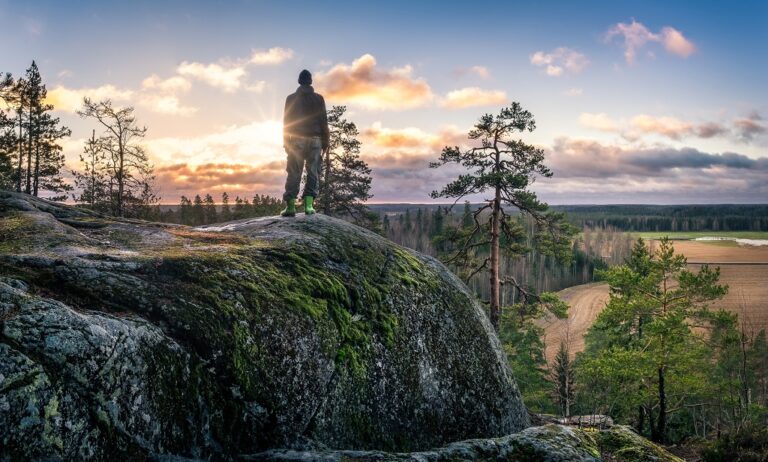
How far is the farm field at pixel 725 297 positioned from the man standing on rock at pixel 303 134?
29.4 metres

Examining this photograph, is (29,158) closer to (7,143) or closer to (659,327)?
(7,143)

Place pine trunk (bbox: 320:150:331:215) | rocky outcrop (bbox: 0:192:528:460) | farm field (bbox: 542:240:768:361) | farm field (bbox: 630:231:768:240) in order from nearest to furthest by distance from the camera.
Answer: rocky outcrop (bbox: 0:192:528:460)
pine trunk (bbox: 320:150:331:215)
farm field (bbox: 542:240:768:361)
farm field (bbox: 630:231:768:240)

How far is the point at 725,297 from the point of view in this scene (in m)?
84.6

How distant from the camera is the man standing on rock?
8.59 meters

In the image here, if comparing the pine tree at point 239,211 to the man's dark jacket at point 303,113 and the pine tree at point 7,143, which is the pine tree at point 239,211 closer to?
the pine tree at point 7,143

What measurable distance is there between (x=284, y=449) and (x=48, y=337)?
1.99 meters

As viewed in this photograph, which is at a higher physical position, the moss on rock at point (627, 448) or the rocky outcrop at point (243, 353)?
the rocky outcrop at point (243, 353)

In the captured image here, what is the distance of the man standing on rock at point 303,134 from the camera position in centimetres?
859

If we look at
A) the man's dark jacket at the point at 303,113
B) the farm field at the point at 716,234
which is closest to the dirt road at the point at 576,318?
the man's dark jacket at the point at 303,113

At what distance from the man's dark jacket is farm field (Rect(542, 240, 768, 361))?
29739 millimetres

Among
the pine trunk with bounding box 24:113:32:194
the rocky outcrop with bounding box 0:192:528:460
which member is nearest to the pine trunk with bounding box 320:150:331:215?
the rocky outcrop with bounding box 0:192:528:460

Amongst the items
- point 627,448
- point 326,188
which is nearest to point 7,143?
point 326,188

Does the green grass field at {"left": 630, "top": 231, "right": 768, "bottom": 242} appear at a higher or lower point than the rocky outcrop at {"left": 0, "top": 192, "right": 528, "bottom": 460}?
lower

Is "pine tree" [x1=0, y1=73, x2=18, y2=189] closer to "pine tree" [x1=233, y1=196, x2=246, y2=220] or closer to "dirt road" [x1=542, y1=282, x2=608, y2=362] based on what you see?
"pine tree" [x1=233, y1=196, x2=246, y2=220]
